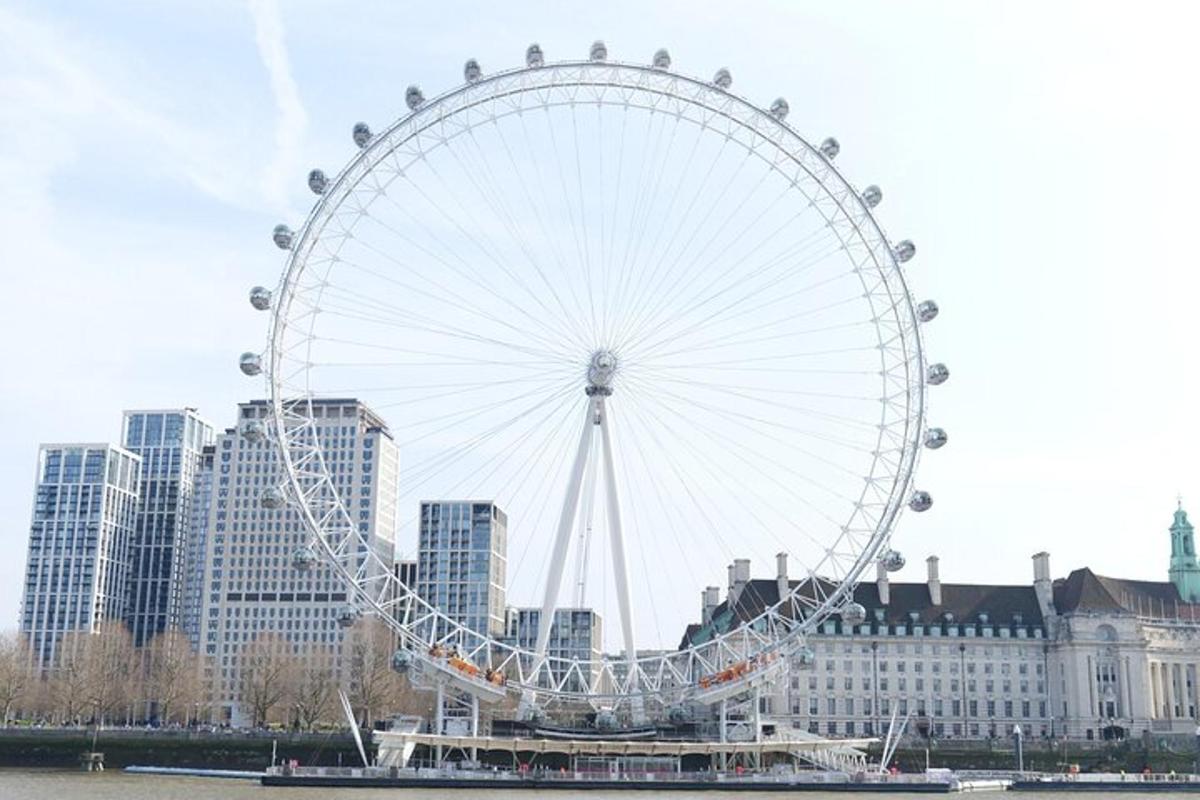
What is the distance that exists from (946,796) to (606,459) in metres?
22.1

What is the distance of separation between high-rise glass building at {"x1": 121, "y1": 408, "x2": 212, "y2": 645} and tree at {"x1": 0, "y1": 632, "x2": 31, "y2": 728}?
5596 cm

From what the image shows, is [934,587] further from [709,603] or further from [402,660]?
[402,660]

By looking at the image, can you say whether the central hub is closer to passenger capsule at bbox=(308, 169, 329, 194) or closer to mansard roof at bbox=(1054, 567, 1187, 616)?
passenger capsule at bbox=(308, 169, 329, 194)

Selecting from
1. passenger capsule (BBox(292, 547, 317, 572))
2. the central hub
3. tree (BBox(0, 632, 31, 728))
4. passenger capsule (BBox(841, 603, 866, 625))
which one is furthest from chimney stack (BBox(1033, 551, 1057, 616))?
tree (BBox(0, 632, 31, 728))

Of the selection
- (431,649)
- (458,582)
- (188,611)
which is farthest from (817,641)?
(188,611)

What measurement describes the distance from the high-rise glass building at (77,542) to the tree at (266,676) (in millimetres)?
52897

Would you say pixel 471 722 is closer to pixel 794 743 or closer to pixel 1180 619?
pixel 794 743

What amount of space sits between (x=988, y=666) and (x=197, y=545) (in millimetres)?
102082

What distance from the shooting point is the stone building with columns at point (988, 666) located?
366 ft

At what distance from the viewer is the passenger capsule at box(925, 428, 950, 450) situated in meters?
65.5

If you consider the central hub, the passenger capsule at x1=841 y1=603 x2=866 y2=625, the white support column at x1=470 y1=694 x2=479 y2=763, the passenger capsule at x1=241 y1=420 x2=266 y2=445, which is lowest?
the white support column at x1=470 y1=694 x2=479 y2=763

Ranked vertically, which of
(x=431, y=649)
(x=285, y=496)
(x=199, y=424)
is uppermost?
(x=199, y=424)

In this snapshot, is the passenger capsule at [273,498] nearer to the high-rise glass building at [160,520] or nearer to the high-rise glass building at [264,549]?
the high-rise glass building at [264,549]

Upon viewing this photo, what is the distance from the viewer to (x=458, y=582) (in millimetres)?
182000
